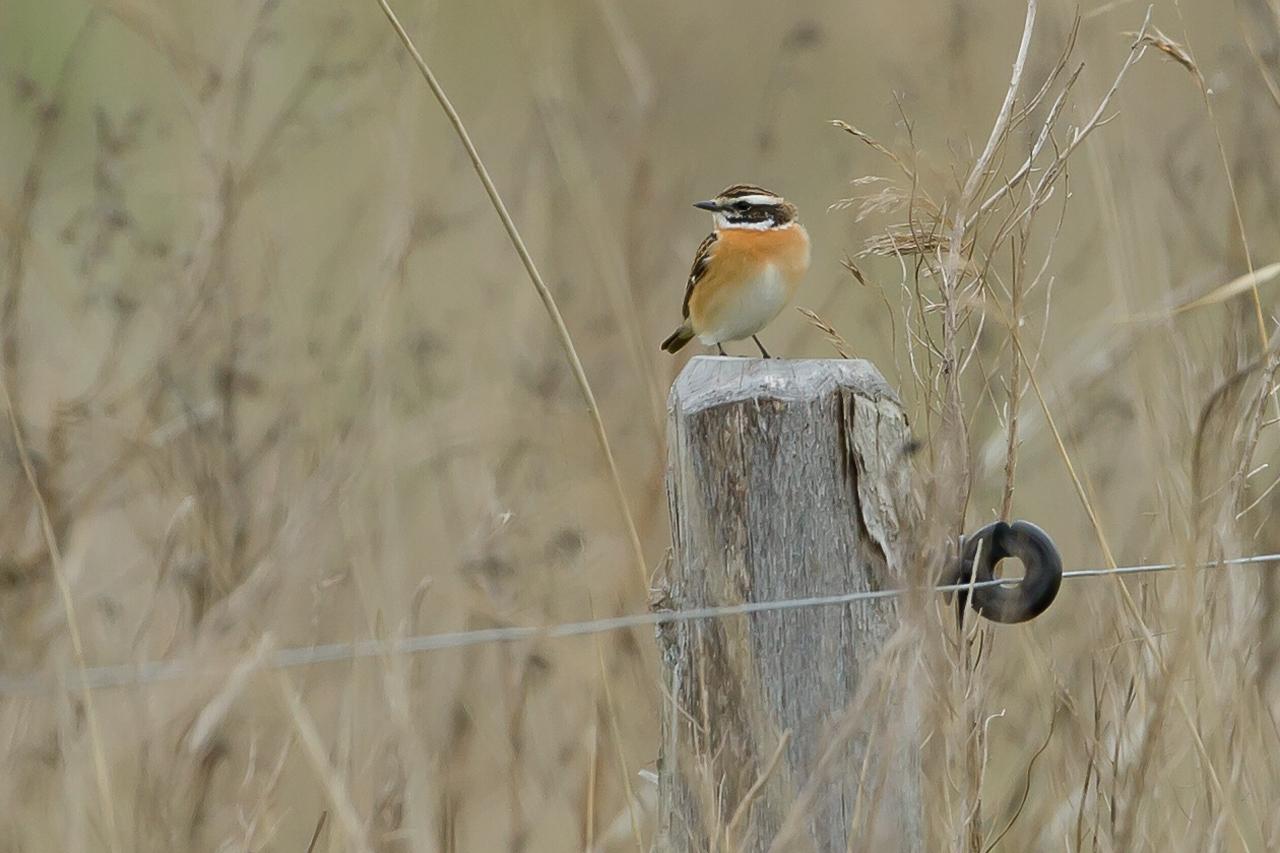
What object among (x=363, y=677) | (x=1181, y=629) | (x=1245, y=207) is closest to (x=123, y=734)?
(x=363, y=677)

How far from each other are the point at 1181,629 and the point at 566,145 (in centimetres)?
162

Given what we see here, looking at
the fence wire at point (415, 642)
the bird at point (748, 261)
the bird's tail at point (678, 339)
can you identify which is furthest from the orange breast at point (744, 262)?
the fence wire at point (415, 642)

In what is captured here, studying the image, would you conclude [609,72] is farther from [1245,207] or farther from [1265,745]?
[1265,745]

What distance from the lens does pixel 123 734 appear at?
2.43 m

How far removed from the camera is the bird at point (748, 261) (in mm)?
4176

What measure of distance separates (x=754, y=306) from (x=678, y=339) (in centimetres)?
54

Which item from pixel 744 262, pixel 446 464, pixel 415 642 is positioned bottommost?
pixel 415 642

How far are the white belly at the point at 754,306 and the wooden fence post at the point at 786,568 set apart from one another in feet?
6.71

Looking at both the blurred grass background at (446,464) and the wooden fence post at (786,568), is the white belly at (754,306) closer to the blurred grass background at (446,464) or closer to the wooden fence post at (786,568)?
the blurred grass background at (446,464)

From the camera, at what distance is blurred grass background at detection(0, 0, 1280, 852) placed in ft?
7.77

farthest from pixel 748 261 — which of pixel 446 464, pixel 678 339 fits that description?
pixel 446 464

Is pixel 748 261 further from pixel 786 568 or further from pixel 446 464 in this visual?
pixel 786 568

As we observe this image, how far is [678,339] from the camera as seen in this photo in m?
4.70

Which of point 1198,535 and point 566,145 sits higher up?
point 566,145
